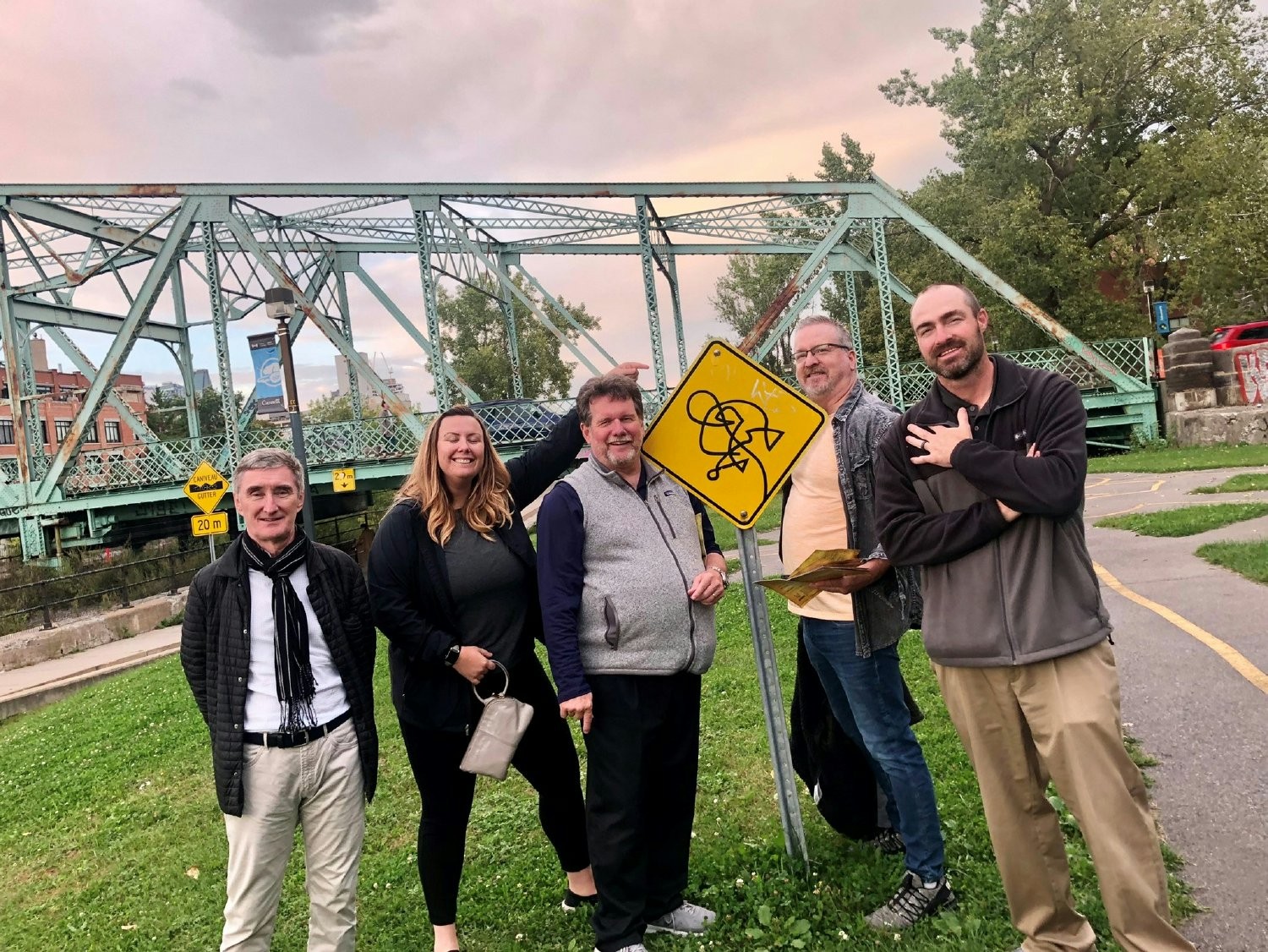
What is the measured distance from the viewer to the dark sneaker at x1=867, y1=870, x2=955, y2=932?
2.85 m

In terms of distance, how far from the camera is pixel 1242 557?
7.09 metres

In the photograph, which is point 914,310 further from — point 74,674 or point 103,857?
point 74,674

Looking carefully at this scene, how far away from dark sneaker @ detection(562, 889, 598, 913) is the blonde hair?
1498 mm

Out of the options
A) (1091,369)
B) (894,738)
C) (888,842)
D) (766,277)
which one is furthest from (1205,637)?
(766,277)

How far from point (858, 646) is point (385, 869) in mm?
2582

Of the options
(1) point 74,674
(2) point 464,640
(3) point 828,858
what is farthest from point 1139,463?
(1) point 74,674

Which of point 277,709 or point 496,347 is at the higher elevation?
point 496,347

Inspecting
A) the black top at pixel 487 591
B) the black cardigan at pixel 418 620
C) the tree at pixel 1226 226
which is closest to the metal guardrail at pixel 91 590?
the black cardigan at pixel 418 620

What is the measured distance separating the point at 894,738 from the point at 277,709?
203 centimetres

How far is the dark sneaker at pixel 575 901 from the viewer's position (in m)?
3.37

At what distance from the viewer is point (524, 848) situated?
13.3 feet

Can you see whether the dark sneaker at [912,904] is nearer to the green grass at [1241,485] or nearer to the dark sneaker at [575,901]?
the dark sneaker at [575,901]

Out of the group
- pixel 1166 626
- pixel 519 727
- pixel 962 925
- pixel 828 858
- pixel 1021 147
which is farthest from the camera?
pixel 1021 147

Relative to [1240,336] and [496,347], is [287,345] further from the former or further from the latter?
[496,347]
